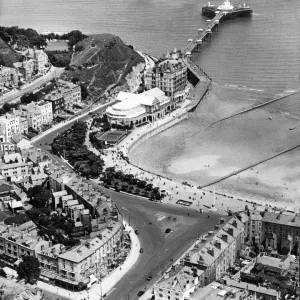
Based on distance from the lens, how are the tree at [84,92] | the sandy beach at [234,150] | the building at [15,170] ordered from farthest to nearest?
the tree at [84,92] < the building at [15,170] < the sandy beach at [234,150]

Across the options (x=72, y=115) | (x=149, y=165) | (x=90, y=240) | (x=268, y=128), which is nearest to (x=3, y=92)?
(x=72, y=115)

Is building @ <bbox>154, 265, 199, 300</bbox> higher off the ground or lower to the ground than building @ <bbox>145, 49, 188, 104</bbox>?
lower

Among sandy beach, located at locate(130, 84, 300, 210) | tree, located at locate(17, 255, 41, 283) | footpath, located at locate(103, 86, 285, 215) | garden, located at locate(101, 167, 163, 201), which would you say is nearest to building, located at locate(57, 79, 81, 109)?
footpath, located at locate(103, 86, 285, 215)

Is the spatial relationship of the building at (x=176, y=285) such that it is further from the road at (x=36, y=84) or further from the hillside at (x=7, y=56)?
the hillside at (x=7, y=56)

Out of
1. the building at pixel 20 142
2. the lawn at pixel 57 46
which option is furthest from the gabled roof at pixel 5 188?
the lawn at pixel 57 46

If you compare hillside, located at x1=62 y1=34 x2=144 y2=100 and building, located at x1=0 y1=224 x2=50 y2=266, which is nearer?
building, located at x1=0 y1=224 x2=50 y2=266

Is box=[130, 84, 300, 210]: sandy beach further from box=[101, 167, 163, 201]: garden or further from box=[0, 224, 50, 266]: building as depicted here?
box=[0, 224, 50, 266]: building
